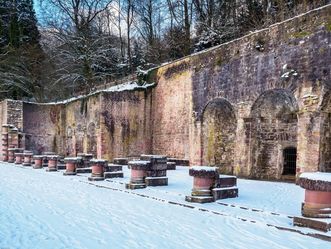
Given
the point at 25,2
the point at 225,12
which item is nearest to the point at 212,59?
the point at 225,12

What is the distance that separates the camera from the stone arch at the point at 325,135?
37.6ft

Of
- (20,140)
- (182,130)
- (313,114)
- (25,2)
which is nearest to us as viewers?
(313,114)

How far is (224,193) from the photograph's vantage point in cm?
948

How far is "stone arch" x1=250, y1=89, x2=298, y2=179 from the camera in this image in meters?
13.6

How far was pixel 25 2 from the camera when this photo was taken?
35938 mm

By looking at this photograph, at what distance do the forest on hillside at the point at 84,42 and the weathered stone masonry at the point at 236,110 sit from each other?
21.6 ft

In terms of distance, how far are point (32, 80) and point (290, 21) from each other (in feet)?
85.5

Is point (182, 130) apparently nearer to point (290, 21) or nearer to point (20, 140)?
point (290, 21)

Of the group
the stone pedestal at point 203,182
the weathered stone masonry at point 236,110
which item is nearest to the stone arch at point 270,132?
the weathered stone masonry at point 236,110

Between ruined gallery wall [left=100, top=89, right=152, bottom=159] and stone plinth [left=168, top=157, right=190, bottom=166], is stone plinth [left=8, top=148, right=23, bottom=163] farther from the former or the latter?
stone plinth [left=168, top=157, right=190, bottom=166]

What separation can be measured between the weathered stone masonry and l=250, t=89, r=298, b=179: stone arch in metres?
0.04

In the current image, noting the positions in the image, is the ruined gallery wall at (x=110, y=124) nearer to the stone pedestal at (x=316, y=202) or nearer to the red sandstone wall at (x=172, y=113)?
the red sandstone wall at (x=172, y=113)

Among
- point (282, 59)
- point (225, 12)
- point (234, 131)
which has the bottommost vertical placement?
point (234, 131)

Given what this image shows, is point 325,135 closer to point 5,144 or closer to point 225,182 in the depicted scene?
point 225,182
